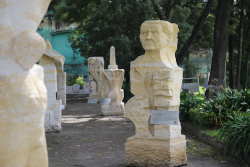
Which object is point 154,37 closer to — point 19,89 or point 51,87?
point 19,89

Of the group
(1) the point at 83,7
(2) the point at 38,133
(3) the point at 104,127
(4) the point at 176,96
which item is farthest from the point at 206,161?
(1) the point at 83,7

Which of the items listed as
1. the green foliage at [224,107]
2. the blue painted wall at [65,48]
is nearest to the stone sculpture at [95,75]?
the green foliage at [224,107]

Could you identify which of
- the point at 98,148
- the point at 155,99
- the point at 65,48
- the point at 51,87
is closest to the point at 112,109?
the point at 51,87

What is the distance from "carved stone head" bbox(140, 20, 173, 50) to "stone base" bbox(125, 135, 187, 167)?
1671mm

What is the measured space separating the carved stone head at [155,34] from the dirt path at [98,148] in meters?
2.22

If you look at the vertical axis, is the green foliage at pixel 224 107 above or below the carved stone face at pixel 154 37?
below

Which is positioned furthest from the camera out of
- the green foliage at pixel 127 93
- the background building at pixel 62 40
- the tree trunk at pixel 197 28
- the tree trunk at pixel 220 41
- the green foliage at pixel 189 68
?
the background building at pixel 62 40

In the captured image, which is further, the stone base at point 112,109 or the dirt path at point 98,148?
the stone base at point 112,109

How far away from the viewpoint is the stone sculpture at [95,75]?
18.6 meters

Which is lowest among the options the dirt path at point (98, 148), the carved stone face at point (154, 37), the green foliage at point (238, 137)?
the dirt path at point (98, 148)

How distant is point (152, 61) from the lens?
5.61 metres

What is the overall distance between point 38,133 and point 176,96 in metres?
3.48

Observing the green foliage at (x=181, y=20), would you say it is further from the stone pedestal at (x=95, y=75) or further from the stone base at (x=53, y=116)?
the stone base at (x=53, y=116)

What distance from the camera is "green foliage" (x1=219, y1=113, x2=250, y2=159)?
570 cm
